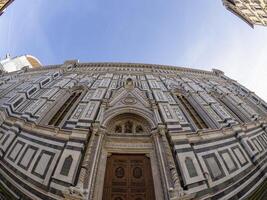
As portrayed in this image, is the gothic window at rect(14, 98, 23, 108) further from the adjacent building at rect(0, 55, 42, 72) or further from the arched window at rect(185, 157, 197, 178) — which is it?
the adjacent building at rect(0, 55, 42, 72)

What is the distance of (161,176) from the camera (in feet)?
27.9

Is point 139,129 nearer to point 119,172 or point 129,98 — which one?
point 129,98

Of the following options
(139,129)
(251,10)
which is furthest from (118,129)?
(251,10)

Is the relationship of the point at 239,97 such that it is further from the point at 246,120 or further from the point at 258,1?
the point at 258,1

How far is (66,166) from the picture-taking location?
854 cm

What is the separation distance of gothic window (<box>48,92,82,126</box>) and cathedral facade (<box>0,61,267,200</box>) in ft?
0.16

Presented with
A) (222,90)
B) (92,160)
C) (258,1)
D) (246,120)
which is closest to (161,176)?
(92,160)

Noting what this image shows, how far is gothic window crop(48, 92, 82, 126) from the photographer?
11566mm

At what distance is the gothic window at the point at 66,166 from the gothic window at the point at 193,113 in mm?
5994

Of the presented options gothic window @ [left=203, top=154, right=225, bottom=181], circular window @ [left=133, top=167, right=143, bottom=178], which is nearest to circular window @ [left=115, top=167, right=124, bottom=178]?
circular window @ [left=133, top=167, right=143, bottom=178]

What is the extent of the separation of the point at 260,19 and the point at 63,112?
18389 mm

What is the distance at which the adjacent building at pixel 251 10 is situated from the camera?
20.3 metres

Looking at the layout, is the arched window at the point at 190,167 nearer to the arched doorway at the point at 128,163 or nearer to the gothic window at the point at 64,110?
the arched doorway at the point at 128,163

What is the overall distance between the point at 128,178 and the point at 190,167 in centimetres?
219
